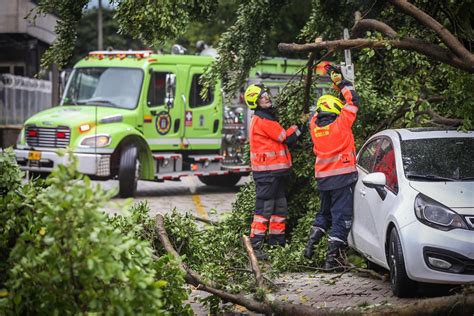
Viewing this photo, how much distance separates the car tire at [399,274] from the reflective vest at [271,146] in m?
3.02

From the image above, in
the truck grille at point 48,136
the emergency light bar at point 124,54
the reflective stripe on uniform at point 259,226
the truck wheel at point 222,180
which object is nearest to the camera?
the reflective stripe on uniform at point 259,226

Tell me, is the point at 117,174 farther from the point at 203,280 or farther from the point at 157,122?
the point at 203,280

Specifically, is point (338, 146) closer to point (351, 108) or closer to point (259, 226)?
point (351, 108)

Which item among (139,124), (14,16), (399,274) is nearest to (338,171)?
(399,274)

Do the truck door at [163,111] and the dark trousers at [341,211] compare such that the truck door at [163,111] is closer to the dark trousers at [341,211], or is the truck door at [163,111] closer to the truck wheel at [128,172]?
the truck wheel at [128,172]

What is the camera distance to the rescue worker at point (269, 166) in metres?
11.1

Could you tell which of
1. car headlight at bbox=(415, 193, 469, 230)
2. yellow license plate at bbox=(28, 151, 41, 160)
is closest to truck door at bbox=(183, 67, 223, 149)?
yellow license plate at bbox=(28, 151, 41, 160)

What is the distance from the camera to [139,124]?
18078 mm

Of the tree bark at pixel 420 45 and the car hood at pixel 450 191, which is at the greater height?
the tree bark at pixel 420 45

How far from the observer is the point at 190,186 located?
848 inches

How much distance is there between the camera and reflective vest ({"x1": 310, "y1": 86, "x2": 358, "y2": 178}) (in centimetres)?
987

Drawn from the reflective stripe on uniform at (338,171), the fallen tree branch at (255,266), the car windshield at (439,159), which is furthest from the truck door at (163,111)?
the car windshield at (439,159)

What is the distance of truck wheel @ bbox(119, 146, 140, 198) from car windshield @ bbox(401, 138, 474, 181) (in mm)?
8959

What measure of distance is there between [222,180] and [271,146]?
9608 mm
